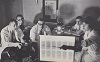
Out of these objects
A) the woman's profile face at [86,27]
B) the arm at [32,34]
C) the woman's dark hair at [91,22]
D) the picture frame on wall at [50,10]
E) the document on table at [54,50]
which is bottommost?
the document on table at [54,50]

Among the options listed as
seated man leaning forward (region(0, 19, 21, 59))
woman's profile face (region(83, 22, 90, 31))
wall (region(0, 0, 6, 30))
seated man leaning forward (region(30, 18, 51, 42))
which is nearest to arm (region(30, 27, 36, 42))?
seated man leaning forward (region(30, 18, 51, 42))

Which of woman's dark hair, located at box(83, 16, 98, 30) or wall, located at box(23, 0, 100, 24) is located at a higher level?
wall, located at box(23, 0, 100, 24)

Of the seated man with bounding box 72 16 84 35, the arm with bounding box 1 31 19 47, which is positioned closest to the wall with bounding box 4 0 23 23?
the arm with bounding box 1 31 19 47

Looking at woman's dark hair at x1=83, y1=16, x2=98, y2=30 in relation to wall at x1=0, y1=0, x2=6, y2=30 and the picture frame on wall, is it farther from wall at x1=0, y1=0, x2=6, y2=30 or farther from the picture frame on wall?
wall at x1=0, y1=0, x2=6, y2=30

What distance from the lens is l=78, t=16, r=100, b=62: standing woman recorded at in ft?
4.71

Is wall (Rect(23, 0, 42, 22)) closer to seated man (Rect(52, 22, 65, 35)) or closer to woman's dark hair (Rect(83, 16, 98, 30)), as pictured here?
seated man (Rect(52, 22, 65, 35))

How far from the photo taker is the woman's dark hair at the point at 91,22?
1.43m

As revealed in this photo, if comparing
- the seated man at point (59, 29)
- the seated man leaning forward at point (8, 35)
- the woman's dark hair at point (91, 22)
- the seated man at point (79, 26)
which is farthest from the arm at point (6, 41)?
the woman's dark hair at point (91, 22)

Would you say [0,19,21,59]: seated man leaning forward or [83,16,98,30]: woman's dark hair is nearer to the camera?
[83,16,98,30]: woman's dark hair

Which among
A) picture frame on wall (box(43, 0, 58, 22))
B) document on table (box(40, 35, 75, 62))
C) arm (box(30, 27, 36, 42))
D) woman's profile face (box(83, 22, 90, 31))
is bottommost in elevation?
document on table (box(40, 35, 75, 62))

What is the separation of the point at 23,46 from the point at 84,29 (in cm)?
57

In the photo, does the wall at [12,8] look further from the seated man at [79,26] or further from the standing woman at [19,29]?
the seated man at [79,26]

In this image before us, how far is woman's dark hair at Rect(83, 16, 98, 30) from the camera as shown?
4.68ft

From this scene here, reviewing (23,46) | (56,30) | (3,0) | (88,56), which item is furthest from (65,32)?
(3,0)
